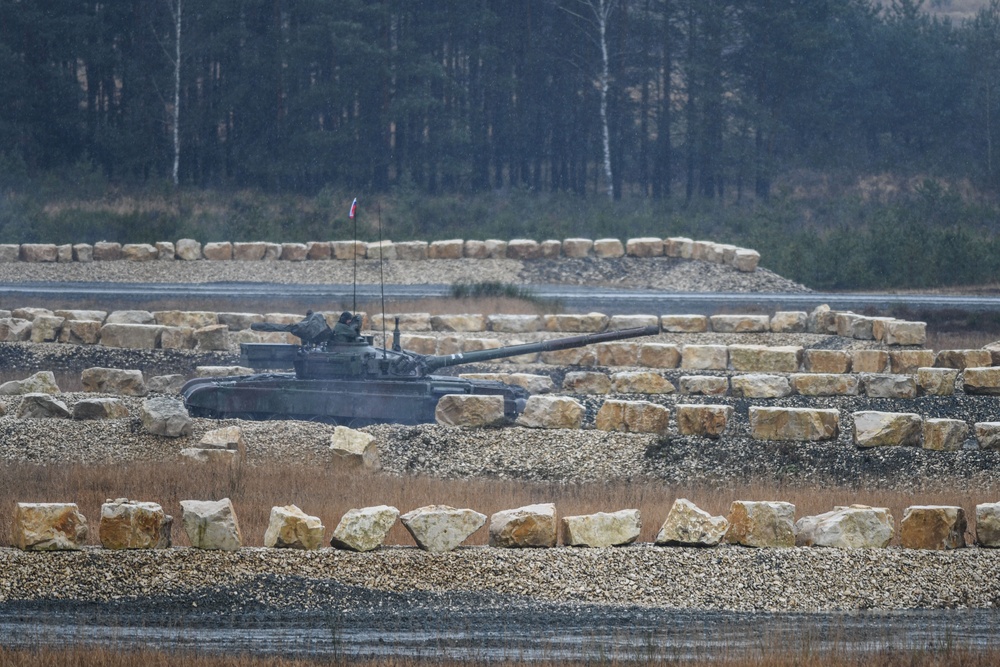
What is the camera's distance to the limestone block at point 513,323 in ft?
88.2

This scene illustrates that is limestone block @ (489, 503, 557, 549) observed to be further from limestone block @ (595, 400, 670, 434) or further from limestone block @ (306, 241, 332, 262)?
limestone block @ (306, 241, 332, 262)

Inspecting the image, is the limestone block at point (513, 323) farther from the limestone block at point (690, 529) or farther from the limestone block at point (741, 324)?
the limestone block at point (690, 529)

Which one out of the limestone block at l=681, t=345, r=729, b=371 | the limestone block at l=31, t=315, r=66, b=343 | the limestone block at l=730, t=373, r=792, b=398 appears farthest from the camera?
the limestone block at l=31, t=315, r=66, b=343

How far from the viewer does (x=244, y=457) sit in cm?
1622

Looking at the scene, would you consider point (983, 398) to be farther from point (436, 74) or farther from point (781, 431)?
point (436, 74)

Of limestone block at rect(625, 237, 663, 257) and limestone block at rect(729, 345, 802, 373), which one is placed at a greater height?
limestone block at rect(625, 237, 663, 257)

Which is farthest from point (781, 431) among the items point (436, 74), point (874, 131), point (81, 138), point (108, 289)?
point (874, 131)

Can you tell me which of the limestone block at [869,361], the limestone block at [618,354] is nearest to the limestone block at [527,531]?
the limestone block at [869,361]

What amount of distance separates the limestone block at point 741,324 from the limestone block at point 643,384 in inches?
252

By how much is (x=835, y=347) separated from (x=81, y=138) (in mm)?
35826

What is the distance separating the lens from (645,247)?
37.7 metres

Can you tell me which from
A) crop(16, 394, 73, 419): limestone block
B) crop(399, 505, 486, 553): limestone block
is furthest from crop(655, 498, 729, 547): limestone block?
crop(16, 394, 73, 419): limestone block

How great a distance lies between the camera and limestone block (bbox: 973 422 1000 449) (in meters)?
16.3

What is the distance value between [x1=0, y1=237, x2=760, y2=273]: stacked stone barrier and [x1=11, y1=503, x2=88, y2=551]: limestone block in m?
25.7
